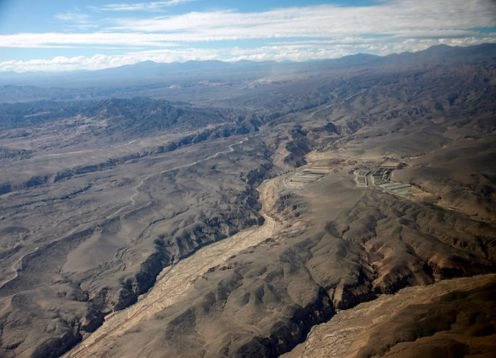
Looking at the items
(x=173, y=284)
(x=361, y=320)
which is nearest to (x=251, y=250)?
(x=173, y=284)

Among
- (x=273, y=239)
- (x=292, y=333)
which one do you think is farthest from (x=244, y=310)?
(x=273, y=239)

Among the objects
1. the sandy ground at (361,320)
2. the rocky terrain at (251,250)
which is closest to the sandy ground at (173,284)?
the rocky terrain at (251,250)

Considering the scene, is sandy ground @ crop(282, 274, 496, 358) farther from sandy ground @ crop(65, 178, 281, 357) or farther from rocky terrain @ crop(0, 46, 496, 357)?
sandy ground @ crop(65, 178, 281, 357)

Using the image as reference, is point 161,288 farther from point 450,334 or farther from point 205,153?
point 205,153

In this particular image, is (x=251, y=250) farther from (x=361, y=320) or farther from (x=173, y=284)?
(x=361, y=320)

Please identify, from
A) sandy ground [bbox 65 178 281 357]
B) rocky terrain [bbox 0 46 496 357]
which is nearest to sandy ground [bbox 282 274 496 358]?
rocky terrain [bbox 0 46 496 357]
